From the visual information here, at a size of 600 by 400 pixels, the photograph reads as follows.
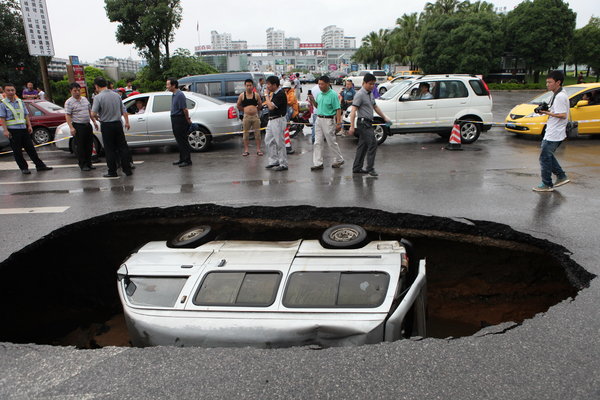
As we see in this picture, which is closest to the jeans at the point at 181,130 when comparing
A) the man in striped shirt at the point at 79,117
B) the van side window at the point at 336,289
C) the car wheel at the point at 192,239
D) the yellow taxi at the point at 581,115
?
the man in striped shirt at the point at 79,117

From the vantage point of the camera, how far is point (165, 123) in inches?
449

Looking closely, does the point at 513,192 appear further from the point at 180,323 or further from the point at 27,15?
the point at 27,15

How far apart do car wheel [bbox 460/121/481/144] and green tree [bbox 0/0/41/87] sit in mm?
22573

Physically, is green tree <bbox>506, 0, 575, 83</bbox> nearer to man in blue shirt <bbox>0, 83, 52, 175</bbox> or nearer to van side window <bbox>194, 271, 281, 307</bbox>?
man in blue shirt <bbox>0, 83, 52, 175</bbox>

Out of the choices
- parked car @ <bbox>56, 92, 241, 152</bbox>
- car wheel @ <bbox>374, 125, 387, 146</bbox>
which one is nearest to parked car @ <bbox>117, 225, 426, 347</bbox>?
parked car @ <bbox>56, 92, 241, 152</bbox>

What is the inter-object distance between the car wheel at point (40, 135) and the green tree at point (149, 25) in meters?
17.0

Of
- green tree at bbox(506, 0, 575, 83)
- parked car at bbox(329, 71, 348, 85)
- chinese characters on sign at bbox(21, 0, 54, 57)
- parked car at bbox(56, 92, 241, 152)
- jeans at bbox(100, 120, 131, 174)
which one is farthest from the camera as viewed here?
parked car at bbox(329, 71, 348, 85)

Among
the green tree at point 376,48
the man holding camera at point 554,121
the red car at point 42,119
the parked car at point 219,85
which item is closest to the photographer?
the man holding camera at point 554,121

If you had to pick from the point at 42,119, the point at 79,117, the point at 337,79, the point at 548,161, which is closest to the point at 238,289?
the point at 548,161

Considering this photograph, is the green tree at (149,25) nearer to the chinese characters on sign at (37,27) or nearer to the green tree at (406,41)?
the chinese characters on sign at (37,27)

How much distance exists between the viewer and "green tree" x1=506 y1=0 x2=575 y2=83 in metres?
37.1

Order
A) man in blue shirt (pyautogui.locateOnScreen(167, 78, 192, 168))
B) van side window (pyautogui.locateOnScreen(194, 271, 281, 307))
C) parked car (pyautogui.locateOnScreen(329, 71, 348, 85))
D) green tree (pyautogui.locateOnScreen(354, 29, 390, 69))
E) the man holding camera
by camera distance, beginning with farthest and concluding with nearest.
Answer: green tree (pyautogui.locateOnScreen(354, 29, 390, 69)), parked car (pyautogui.locateOnScreen(329, 71, 348, 85)), man in blue shirt (pyautogui.locateOnScreen(167, 78, 192, 168)), the man holding camera, van side window (pyautogui.locateOnScreen(194, 271, 281, 307))

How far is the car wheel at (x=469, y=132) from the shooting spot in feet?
39.0

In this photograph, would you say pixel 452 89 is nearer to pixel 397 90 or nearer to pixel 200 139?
pixel 397 90
